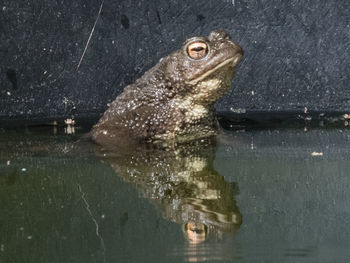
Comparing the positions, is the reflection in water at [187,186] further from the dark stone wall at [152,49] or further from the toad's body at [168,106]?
the dark stone wall at [152,49]

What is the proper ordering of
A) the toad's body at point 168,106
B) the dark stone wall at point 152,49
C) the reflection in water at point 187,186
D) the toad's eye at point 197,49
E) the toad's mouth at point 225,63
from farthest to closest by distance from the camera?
the dark stone wall at point 152,49, the toad's body at point 168,106, the toad's eye at point 197,49, the toad's mouth at point 225,63, the reflection in water at point 187,186

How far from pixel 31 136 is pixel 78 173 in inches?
58.1

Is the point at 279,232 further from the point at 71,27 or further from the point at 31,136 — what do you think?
the point at 71,27

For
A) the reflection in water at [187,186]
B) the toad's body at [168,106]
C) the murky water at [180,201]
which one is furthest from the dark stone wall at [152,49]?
the reflection in water at [187,186]

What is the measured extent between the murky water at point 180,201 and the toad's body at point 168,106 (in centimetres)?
32

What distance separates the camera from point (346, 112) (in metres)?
6.62

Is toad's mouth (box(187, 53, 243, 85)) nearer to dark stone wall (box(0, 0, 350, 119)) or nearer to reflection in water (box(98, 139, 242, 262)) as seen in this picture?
reflection in water (box(98, 139, 242, 262))

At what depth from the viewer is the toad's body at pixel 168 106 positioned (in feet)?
18.1

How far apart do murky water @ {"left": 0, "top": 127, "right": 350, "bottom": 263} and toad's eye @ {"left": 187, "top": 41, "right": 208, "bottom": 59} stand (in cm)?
64

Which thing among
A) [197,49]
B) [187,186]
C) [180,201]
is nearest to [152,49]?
[197,49]

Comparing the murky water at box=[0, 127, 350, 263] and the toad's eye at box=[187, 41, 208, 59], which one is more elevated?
the toad's eye at box=[187, 41, 208, 59]

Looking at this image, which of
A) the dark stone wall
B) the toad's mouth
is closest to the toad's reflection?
the toad's mouth

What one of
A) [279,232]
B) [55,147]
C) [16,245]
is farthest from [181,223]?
Result: [55,147]

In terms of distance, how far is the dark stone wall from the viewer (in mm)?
6637
